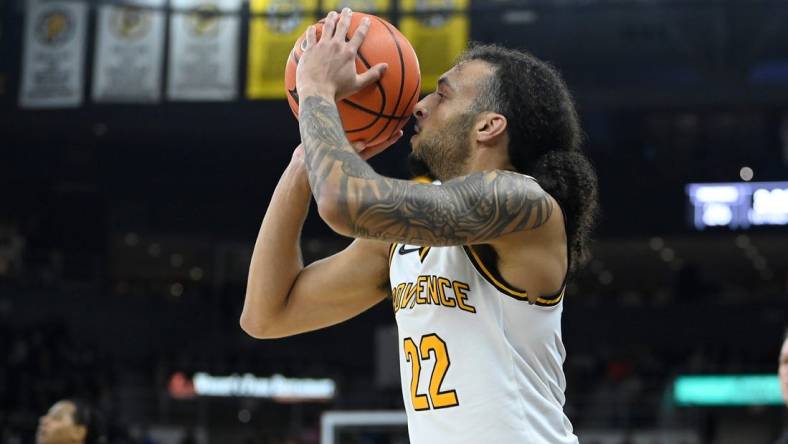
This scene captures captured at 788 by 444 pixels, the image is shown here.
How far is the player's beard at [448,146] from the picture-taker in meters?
2.43

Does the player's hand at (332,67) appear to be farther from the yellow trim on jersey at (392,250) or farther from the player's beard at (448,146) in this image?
the yellow trim on jersey at (392,250)

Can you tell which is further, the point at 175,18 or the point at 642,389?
the point at 642,389

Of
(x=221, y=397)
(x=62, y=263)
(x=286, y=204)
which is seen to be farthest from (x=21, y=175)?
(x=286, y=204)

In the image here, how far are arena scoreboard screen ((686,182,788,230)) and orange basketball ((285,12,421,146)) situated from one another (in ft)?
49.5

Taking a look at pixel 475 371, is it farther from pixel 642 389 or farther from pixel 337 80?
pixel 642 389

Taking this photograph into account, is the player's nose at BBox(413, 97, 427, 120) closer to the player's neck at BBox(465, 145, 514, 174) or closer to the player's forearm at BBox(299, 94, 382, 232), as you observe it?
the player's neck at BBox(465, 145, 514, 174)

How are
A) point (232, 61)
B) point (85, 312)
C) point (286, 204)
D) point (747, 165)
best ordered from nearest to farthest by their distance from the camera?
point (286, 204) → point (232, 61) → point (747, 165) → point (85, 312)

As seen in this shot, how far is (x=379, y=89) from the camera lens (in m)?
2.47

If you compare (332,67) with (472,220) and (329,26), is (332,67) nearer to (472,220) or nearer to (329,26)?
(329,26)

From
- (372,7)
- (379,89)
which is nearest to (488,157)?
(379,89)

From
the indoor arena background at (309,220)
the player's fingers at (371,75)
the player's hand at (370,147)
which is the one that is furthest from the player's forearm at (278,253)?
the indoor arena background at (309,220)

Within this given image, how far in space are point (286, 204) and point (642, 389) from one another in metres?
16.7

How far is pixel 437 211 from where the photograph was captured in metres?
2.16

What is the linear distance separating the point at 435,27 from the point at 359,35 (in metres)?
12.8
